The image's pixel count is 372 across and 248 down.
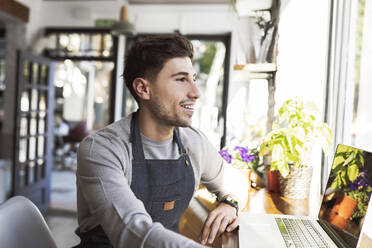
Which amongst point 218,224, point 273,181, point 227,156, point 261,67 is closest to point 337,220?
point 218,224

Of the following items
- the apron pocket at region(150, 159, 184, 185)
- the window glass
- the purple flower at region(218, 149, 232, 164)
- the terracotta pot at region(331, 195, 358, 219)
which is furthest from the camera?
the purple flower at region(218, 149, 232, 164)

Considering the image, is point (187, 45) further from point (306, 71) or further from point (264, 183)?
point (264, 183)

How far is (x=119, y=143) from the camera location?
113cm

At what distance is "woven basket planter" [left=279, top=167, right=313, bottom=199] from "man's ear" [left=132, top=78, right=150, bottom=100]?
829 mm

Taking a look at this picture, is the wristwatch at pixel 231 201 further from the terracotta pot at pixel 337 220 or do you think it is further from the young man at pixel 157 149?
the terracotta pot at pixel 337 220

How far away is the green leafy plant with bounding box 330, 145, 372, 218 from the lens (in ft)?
2.90

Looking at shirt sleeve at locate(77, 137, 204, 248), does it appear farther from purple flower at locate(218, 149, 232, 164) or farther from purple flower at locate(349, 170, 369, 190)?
purple flower at locate(218, 149, 232, 164)

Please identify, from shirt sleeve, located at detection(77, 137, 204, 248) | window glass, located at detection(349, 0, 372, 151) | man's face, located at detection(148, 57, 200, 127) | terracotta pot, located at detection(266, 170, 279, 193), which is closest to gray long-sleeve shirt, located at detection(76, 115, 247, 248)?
shirt sleeve, located at detection(77, 137, 204, 248)

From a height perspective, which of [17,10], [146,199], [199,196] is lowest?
[199,196]

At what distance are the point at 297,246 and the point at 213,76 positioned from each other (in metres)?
4.28

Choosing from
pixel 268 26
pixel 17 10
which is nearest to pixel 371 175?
pixel 268 26

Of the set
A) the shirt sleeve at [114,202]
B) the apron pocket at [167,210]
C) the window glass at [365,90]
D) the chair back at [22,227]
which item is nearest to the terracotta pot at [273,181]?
the window glass at [365,90]

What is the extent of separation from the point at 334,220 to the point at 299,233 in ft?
0.38

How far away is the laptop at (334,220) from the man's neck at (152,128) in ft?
1.43
